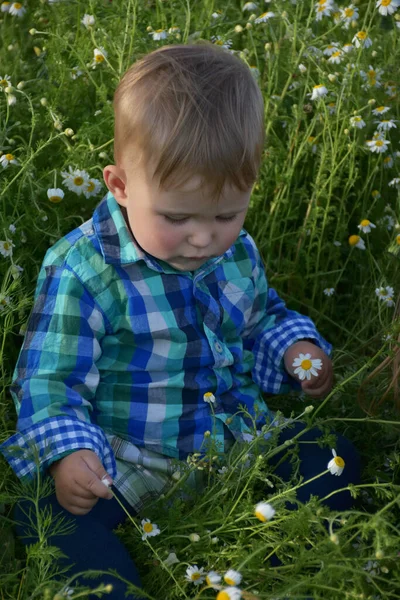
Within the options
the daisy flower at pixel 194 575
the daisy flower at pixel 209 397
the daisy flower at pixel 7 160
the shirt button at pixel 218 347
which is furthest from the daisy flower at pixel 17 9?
the daisy flower at pixel 194 575

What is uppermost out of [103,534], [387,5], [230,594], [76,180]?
[387,5]

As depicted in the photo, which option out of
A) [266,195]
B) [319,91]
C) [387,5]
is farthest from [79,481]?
[387,5]

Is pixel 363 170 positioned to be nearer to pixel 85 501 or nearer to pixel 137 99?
pixel 137 99

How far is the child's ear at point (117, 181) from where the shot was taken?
2.16 meters

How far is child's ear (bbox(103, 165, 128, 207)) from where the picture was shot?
2158 mm

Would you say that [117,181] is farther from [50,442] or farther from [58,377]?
[50,442]

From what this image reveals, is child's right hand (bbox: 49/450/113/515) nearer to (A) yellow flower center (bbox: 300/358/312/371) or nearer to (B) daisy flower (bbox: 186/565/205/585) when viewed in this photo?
(B) daisy flower (bbox: 186/565/205/585)

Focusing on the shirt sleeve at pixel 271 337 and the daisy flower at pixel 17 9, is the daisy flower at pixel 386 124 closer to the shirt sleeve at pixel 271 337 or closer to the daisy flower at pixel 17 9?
the shirt sleeve at pixel 271 337

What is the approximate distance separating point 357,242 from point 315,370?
754mm

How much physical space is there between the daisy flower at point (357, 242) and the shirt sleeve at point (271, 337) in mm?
525

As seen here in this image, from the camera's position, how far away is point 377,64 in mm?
3500

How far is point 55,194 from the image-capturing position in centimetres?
263

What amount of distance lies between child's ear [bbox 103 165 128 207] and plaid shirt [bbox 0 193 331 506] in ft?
0.26

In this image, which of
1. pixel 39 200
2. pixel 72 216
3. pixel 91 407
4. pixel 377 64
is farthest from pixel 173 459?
pixel 377 64
